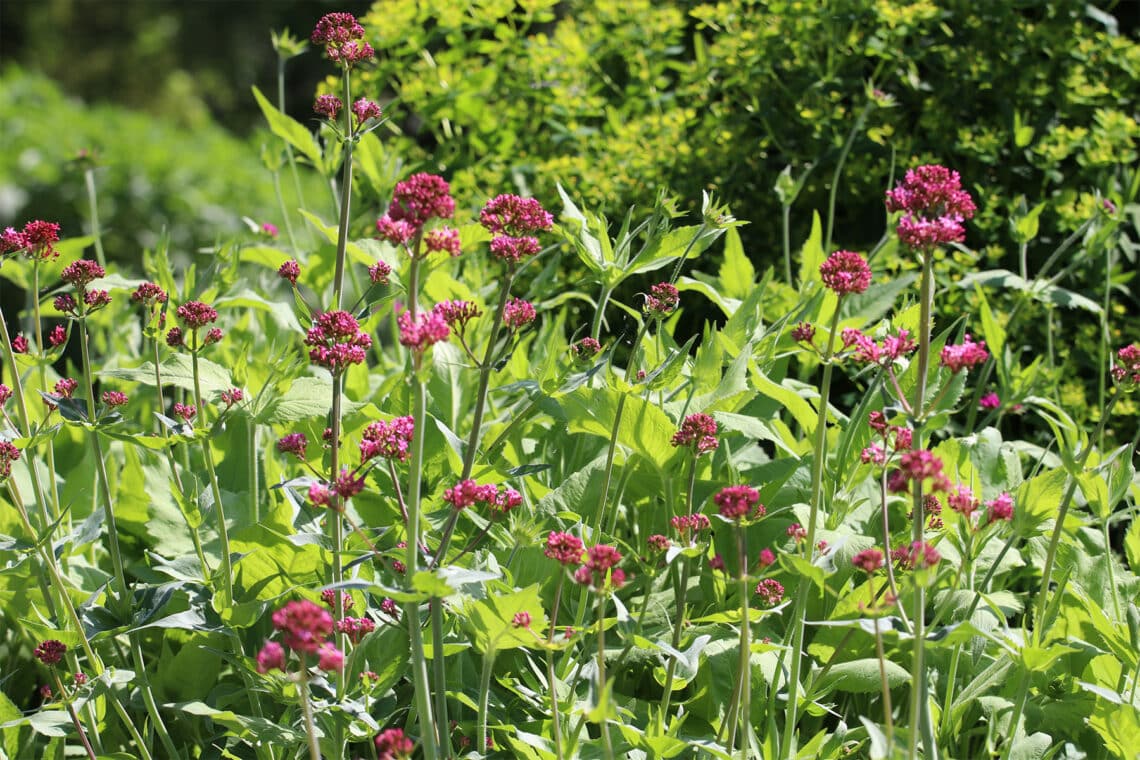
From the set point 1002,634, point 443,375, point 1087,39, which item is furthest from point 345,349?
point 1087,39

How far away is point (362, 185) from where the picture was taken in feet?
9.78

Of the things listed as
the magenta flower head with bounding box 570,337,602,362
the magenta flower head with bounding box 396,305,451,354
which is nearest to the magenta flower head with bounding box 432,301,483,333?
the magenta flower head with bounding box 396,305,451,354

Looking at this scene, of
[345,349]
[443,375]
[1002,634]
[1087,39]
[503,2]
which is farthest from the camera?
[503,2]

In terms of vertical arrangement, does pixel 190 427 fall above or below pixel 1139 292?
above

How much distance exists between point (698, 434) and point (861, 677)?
51cm

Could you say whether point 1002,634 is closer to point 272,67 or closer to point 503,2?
point 503,2

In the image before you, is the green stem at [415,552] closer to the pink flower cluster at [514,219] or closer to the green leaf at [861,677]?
the pink flower cluster at [514,219]

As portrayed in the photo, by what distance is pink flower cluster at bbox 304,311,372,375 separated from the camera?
1464 millimetres

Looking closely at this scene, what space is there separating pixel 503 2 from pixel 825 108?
107 cm

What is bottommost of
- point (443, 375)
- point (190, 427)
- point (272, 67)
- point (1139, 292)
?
point (272, 67)

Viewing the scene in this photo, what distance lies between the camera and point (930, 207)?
1.41 m

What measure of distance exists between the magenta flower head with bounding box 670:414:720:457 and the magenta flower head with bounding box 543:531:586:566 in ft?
0.90

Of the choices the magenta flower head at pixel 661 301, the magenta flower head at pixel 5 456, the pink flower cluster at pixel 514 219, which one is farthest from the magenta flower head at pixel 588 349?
the magenta flower head at pixel 5 456

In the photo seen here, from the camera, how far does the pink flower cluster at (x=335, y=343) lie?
1464 mm
